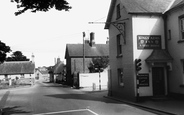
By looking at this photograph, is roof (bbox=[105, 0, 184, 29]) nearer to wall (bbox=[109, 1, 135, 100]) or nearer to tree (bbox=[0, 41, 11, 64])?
wall (bbox=[109, 1, 135, 100])

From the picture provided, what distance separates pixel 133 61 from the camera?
54.2ft

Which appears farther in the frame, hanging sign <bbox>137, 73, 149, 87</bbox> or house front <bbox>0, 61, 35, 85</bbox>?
house front <bbox>0, 61, 35, 85</bbox>

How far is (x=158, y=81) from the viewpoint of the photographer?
1706cm

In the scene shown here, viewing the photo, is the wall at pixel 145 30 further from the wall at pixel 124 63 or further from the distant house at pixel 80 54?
the distant house at pixel 80 54

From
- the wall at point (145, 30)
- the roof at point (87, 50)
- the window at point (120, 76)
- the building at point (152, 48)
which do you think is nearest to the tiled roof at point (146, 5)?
the building at point (152, 48)

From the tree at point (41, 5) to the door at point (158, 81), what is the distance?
10.5 m

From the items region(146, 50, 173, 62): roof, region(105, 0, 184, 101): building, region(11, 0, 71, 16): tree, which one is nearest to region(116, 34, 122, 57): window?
region(105, 0, 184, 101): building

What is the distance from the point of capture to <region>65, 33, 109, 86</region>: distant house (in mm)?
47562

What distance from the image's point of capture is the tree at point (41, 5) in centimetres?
843

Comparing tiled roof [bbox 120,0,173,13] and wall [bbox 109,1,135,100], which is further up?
tiled roof [bbox 120,0,173,13]

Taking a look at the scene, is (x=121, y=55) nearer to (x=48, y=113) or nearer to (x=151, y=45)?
(x=151, y=45)

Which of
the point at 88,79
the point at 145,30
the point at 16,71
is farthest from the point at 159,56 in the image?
the point at 16,71

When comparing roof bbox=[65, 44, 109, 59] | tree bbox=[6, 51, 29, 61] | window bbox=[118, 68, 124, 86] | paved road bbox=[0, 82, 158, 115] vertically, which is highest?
tree bbox=[6, 51, 29, 61]

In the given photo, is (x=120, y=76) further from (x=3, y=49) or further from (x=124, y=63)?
(x=3, y=49)
